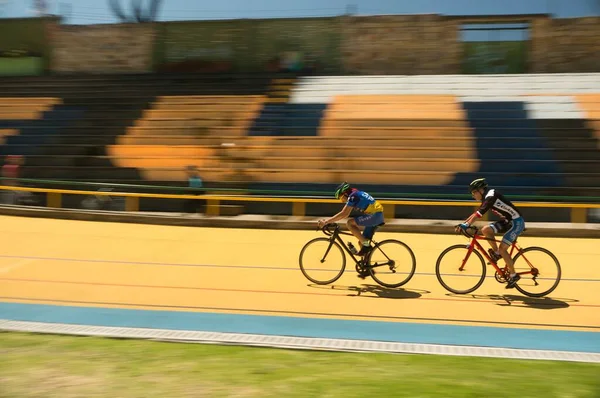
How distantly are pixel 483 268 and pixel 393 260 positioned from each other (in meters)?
1.22

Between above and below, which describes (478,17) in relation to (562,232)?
above

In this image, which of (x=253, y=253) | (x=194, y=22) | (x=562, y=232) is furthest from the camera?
(x=194, y=22)

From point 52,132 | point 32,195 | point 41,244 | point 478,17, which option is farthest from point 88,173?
point 478,17

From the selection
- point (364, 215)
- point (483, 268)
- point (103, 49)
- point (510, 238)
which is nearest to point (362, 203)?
point (364, 215)

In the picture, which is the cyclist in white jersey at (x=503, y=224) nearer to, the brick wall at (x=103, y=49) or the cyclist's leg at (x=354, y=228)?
the cyclist's leg at (x=354, y=228)

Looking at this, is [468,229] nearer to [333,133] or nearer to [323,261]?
[323,261]

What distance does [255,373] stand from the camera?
3.92 metres

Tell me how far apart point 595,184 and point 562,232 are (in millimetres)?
3731

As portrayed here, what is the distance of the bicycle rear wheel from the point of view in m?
7.24

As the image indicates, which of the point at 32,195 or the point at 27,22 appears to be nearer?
the point at 32,195

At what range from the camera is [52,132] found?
18.5m

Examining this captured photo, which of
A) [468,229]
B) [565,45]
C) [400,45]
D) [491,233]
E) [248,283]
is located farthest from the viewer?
[400,45]

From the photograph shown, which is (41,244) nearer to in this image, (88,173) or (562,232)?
(88,173)

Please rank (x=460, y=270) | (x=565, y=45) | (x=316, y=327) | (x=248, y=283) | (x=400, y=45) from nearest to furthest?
(x=316, y=327) → (x=460, y=270) → (x=248, y=283) → (x=565, y=45) → (x=400, y=45)
